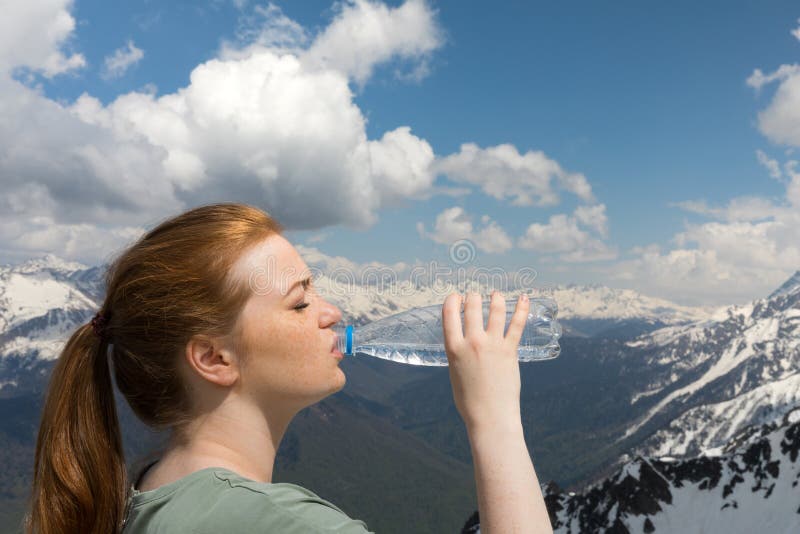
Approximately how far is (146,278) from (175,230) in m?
0.31

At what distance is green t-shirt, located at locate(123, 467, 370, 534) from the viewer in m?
2.29

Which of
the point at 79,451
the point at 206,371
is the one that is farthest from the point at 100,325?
the point at 206,371

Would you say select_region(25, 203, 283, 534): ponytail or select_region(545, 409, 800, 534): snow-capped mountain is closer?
select_region(25, 203, 283, 534): ponytail

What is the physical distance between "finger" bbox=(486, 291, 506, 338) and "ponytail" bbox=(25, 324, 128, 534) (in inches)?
76.2

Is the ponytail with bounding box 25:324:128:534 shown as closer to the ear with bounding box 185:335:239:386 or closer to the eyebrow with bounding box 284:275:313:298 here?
the ear with bounding box 185:335:239:386

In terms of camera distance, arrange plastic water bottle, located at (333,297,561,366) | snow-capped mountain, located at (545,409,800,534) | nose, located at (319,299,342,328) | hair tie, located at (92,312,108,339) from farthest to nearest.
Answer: snow-capped mountain, located at (545,409,800,534) → plastic water bottle, located at (333,297,561,366) → hair tie, located at (92,312,108,339) → nose, located at (319,299,342,328)

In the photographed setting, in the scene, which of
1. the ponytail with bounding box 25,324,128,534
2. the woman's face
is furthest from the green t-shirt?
the woman's face

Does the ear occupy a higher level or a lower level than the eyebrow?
lower

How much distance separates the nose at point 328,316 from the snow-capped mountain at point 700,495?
15650 centimetres

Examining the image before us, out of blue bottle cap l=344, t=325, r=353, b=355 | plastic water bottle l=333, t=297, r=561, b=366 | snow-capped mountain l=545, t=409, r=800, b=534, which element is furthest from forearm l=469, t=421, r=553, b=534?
snow-capped mountain l=545, t=409, r=800, b=534

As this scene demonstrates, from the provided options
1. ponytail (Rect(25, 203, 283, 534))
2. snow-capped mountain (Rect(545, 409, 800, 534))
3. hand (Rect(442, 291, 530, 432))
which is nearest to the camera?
hand (Rect(442, 291, 530, 432))

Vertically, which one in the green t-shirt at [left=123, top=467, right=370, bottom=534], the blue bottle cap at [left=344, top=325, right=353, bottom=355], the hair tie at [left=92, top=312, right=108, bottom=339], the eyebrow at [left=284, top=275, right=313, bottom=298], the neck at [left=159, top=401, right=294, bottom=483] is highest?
the eyebrow at [left=284, top=275, right=313, bottom=298]

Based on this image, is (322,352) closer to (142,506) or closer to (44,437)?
(142,506)

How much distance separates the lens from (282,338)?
313 cm
